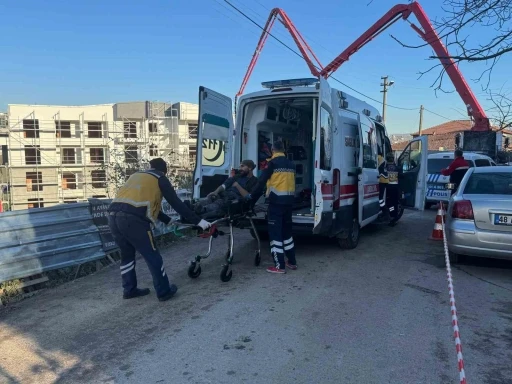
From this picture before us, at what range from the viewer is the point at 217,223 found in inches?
207

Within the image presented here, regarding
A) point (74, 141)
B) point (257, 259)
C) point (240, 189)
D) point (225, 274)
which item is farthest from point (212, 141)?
point (74, 141)

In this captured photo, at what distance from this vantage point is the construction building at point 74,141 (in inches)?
A: 1220

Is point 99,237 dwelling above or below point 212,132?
below

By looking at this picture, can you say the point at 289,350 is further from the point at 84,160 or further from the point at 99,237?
the point at 84,160

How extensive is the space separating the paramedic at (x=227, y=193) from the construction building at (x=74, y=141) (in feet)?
71.2

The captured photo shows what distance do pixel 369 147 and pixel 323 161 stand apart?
7.25 ft

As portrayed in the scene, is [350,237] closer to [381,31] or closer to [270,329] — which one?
[270,329]

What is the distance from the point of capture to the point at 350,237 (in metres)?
7.10

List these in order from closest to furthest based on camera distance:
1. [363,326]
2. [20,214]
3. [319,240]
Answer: [363,326]
[20,214]
[319,240]

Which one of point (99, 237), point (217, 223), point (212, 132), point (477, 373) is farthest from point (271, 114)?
point (477, 373)

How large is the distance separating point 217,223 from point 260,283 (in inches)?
37.1

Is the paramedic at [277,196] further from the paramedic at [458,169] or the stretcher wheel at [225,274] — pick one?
the paramedic at [458,169]

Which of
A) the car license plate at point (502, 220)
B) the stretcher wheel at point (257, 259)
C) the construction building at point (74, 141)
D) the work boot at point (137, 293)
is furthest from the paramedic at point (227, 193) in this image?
the construction building at point (74, 141)

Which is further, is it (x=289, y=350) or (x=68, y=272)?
(x=68, y=272)
